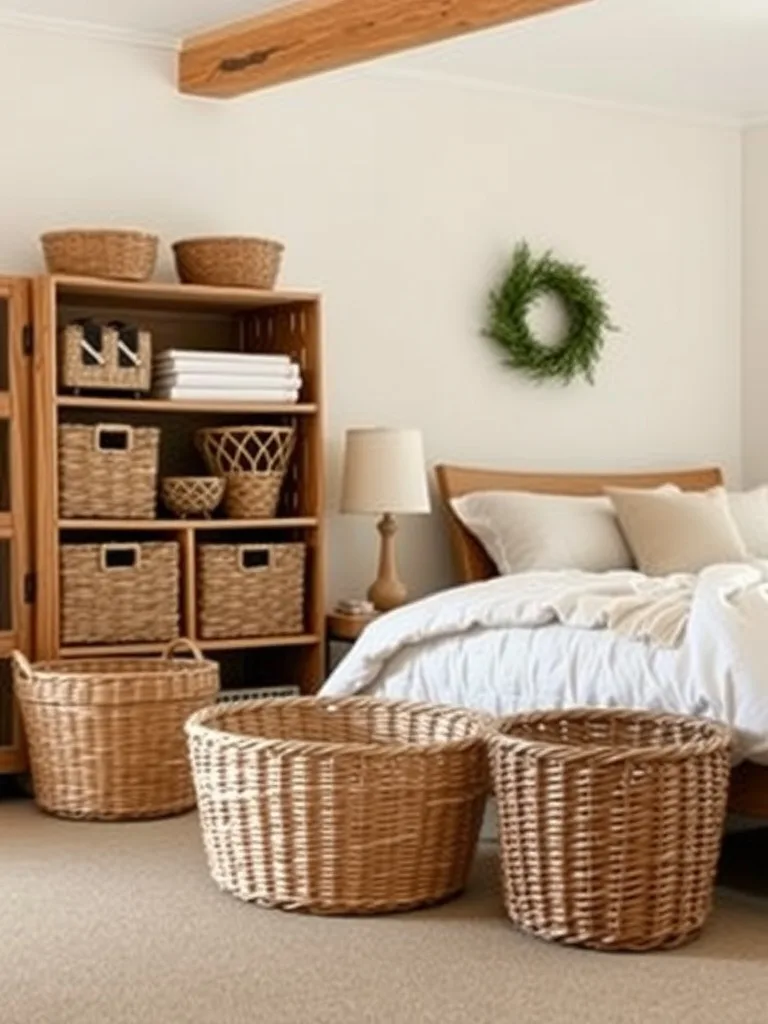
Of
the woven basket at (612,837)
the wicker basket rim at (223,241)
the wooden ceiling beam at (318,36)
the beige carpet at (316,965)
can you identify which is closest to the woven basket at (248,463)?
the wicker basket rim at (223,241)

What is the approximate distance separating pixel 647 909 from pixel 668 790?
0.83 ft

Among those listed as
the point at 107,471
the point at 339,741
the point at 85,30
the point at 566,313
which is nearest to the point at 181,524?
the point at 107,471

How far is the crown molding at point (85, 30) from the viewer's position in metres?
5.63

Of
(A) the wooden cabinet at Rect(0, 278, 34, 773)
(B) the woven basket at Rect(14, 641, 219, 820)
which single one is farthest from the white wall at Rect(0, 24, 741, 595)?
(B) the woven basket at Rect(14, 641, 219, 820)

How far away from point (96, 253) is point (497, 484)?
1.81 meters

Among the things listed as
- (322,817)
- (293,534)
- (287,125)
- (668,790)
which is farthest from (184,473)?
(668,790)

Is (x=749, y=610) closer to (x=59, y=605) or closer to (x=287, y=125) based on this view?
(x=59, y=605)

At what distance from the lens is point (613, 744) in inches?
164

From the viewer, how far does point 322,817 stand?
156 inches

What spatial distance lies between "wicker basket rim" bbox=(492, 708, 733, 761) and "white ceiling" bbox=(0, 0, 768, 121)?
2413 millimetres

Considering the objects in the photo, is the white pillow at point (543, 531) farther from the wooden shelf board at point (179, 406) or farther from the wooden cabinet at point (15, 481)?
the wooden cabinet at point (15, 481)

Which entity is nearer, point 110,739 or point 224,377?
Result: point 110,739

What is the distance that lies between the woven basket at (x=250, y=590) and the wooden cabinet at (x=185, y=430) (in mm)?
36

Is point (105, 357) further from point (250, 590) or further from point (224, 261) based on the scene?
point (250, 590)
